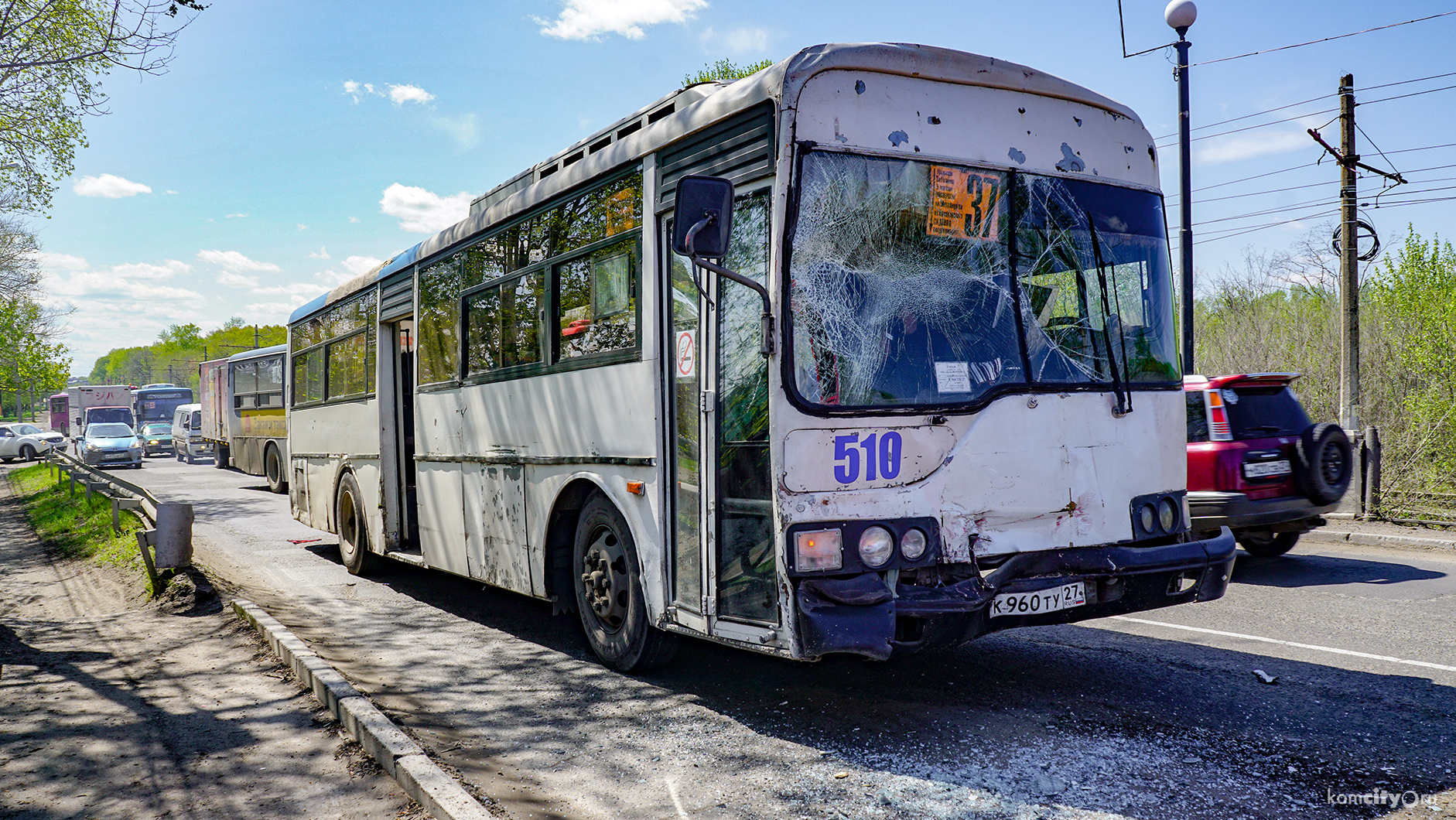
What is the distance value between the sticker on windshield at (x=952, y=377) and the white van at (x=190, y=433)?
3832 centimetres

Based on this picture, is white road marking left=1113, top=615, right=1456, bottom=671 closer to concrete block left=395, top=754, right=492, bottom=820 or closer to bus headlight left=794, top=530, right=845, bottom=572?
bus headlight left=794, top=530, right=845, bottom=572

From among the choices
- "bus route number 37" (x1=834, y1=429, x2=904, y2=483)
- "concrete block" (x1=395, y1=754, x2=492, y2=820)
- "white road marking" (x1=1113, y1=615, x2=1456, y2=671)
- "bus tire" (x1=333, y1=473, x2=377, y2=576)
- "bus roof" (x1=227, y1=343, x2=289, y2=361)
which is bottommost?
"white road marking" (x1=1113, y1=615, x2=1456, y2=671)

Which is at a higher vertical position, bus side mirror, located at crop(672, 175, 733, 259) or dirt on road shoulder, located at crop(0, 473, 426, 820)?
bus side mirror, located at crop(672, 175, 733, 259)

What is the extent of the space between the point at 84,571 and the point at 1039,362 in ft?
37.8

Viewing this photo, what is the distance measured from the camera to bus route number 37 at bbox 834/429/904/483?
425 centimetres

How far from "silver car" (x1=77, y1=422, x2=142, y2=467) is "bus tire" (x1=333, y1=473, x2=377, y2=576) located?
30822mm

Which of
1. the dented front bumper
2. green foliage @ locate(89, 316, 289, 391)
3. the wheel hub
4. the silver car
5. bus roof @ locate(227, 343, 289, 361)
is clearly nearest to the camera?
the dented front bumper

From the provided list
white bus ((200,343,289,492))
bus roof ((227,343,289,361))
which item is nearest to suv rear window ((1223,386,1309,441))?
white bus ((200,343,289,492))

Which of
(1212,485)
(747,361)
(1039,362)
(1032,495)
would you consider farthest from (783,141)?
(1212,485)

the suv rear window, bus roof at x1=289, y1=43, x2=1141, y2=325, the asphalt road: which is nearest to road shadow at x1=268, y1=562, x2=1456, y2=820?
the asphalt road

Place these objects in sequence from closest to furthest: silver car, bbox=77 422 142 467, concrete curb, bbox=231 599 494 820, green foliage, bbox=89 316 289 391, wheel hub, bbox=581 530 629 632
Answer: concrete curb, bbox=231 599 494 820
wheel hub, bbox=581 530 629 632
silver car, bbox=77 422 142 467
green foliage, bbox=89 316 289 391

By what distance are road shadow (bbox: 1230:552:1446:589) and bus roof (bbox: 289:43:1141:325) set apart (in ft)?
18.3

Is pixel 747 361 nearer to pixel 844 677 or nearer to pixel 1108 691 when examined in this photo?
pixel 844 677

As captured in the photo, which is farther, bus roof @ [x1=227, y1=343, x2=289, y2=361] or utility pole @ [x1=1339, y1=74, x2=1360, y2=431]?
bus roof @ [x1=227, y1=343, x2=289, y2=361]
